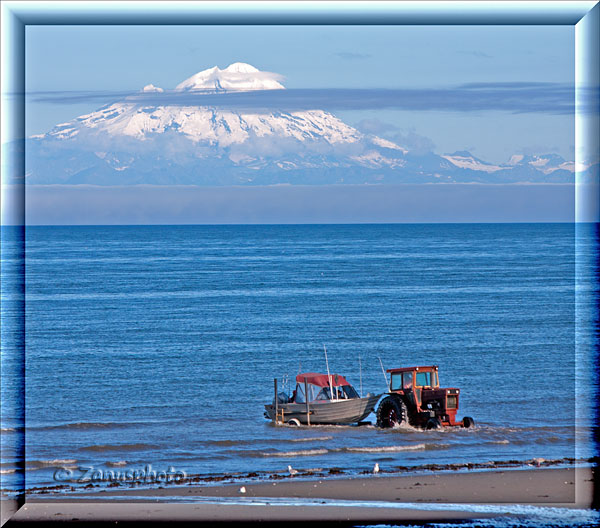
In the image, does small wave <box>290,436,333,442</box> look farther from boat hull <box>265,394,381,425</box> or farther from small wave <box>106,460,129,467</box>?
small wave <box>106,460,129,467</box>

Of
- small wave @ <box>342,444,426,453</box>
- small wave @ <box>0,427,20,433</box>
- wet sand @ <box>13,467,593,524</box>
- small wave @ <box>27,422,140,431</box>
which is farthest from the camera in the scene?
small wave @ <box>27,422,140,431</box>

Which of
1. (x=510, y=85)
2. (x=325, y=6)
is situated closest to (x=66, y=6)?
(x=325, y=6)

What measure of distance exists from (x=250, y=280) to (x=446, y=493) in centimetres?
4118

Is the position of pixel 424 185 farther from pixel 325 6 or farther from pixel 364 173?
pixel 325 6

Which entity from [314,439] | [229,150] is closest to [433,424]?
[314,439]

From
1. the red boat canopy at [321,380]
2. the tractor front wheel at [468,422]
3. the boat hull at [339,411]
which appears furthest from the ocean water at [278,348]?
the red boat canopy at [321,380]

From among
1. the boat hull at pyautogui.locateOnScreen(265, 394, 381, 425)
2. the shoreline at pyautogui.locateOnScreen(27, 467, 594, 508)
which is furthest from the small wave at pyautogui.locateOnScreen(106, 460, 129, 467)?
the boat hull at pyautogui.locateOnScreen(265, 394, 381, 425)

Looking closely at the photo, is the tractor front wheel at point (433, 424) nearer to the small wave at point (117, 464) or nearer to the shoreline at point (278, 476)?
the shoreline at point (278, 476)

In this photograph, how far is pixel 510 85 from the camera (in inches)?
1206

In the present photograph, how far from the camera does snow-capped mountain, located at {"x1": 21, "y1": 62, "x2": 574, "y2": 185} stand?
37469 millimetres

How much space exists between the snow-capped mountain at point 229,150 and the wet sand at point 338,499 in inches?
810

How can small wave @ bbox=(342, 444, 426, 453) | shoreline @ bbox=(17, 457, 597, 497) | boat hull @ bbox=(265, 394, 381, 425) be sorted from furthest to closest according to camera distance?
1. boat hull @ bbox=(265, 394, 381, 425)
2. small wave @ bbox=(342, 444, 426, 453)
3. shoreline @ bbox=(17, 457, 597, 497)

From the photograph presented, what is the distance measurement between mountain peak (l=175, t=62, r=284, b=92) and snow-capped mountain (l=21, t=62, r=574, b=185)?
44 mm

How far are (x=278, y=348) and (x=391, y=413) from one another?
16.2 meters
